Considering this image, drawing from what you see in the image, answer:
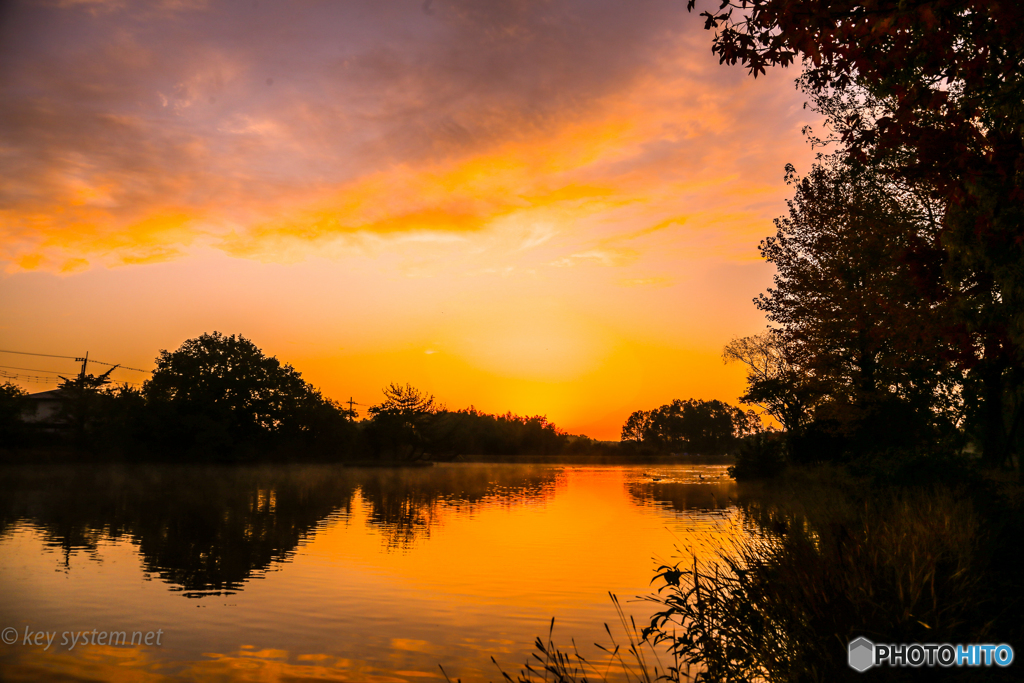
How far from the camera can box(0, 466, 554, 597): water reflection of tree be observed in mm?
16562

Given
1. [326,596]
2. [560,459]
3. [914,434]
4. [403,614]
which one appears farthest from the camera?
[560,459]

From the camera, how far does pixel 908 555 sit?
266 inches

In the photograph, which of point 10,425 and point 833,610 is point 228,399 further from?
point 833,610

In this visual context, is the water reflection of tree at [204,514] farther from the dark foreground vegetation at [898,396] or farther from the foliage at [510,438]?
the foliage at [510,438]

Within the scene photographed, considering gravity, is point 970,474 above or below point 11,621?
above

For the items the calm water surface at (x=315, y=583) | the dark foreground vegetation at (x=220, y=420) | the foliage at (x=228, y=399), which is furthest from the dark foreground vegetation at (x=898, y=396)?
the foliage at (x=228, y=399)

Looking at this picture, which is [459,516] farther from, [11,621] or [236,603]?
[11,621]

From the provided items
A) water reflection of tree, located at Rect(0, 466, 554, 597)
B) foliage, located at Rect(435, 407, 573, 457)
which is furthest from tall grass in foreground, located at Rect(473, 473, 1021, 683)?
foliage, located at Rect(435, 407, 573, 457)

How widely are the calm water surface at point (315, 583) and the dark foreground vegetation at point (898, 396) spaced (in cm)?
189

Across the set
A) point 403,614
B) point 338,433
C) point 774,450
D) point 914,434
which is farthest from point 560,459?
point 403,614

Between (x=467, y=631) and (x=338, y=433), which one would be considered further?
(x=338, y=433)

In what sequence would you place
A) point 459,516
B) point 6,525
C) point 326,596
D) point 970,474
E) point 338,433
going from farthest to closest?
point 338,433 < point 459,516 < point 6,525 < point 970,474 < point 326,596

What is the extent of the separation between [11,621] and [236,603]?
10.2ft

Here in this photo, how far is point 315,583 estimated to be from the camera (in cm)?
1406
